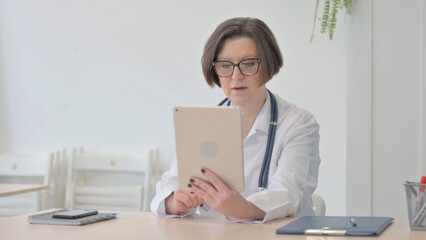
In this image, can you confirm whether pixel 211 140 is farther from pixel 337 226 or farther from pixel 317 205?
pixel 317 205

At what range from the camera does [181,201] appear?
1.88 metres

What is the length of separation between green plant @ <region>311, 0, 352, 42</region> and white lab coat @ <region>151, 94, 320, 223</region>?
4.56 feet

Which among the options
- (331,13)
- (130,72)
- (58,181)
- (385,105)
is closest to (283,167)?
→ (385,105)

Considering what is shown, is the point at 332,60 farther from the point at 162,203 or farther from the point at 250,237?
the point at 250,237

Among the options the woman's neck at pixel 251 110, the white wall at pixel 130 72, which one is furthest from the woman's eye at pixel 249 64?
the white wall at pixel 130 72

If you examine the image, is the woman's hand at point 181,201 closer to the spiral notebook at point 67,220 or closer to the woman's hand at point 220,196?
the woman's hand at point 220,196

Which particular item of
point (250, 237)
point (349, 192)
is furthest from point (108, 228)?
point (349, 192)

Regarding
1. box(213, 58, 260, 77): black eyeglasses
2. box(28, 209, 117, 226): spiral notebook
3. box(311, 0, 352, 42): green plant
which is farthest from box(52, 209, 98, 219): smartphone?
box(311, 0, 352, 42): green plant

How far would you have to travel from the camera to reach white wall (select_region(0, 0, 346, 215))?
144 inches

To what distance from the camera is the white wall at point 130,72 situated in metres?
3.66

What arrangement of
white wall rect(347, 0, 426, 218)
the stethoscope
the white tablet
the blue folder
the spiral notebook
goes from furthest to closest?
white wall rect(347, 0, 426, 218) < the stethoscope < the spiral notebook < the white tablet < the blue folder

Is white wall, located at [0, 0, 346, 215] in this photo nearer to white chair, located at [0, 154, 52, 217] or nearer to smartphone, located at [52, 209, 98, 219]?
white chair, located at [0, 154, 52, 217]

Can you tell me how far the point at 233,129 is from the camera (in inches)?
64.4

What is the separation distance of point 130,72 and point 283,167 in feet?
7.52
